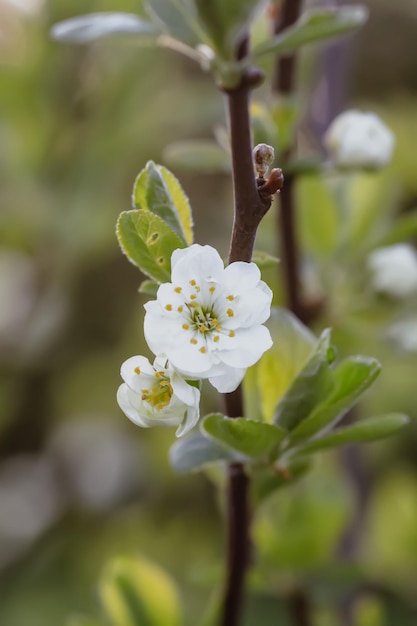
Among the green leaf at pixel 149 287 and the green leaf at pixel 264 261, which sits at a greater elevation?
the green leaf at pixel 264 261

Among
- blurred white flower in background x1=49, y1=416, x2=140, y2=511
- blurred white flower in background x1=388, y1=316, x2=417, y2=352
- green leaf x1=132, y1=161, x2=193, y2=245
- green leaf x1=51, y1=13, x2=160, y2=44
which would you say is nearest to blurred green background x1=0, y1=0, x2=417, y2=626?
blurred white flower in background x1=49, y1=416, x2=140, y2=511

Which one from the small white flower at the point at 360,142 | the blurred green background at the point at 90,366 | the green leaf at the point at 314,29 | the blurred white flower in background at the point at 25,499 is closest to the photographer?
the green leaf at the point at 314,29

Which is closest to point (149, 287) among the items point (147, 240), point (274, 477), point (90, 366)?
point (147, 240)

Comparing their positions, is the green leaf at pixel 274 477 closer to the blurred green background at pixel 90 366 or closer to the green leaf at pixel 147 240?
the green leaf at pixel 147 240

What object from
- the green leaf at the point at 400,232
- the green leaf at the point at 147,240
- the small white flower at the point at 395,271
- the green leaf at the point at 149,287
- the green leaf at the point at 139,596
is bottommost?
the green leaf at the point at 139,596

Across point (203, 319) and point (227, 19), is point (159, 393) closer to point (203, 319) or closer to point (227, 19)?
point (203, 319)

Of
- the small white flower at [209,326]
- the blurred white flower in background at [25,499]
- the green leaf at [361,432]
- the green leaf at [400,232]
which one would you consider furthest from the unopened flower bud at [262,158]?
the blurred white flower in background at [25,499]

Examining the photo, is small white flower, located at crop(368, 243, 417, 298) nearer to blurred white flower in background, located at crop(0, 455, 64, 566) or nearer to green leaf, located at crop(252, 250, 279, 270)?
green leaf, located at crop(252, 250, 279, 270)
